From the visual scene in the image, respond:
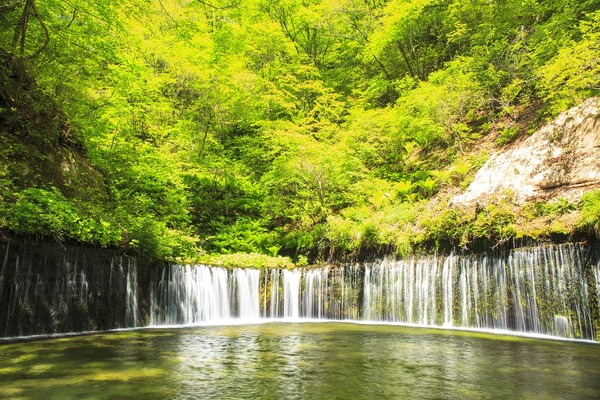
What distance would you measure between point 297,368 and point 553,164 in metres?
9.32

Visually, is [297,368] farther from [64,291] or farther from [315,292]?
[315,292]

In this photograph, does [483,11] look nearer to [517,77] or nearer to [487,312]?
[517,77]

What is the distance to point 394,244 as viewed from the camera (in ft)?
38.6

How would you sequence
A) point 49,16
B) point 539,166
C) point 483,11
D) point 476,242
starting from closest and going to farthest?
point 49,16 < point 476,242 < point 539,166 < point 483,11

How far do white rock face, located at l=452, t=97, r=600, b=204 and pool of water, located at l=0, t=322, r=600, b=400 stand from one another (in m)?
4.35

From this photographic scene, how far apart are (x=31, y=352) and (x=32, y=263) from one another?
2.32 meters

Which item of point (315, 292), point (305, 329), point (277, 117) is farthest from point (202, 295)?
point (277, 117)

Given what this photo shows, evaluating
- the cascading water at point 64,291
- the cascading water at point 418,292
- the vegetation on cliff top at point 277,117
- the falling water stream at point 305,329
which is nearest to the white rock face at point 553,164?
the vegetation on cliff top at point 277,117

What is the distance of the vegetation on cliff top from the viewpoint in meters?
8.69

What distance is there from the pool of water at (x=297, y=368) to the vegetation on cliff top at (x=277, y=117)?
294 cm

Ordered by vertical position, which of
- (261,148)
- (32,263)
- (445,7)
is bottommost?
(32,263)

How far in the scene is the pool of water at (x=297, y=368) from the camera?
3861mm

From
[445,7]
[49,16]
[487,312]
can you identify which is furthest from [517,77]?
[49,16]

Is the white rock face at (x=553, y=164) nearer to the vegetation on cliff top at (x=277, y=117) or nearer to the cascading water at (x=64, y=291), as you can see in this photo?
the vegetation on cliff top at (x=277, y=117)
